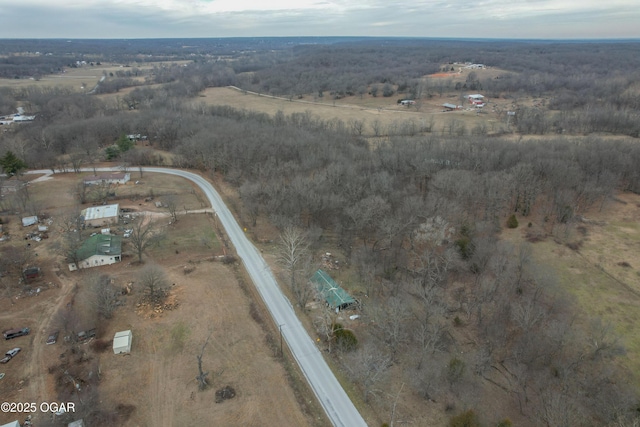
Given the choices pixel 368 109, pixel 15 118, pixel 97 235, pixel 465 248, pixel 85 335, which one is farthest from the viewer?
pixel 368 109

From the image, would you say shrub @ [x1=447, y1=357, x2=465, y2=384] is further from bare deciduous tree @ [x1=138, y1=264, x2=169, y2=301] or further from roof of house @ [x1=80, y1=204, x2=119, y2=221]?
roof of house @ [x1=80, y1=204, x2=119, y2=221]

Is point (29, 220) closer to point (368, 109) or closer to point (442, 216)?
point (442, 216)

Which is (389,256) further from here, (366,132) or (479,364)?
(366,132)

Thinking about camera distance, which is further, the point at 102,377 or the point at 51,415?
the point at 102,377

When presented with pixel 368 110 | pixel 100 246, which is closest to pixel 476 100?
pixel 368 110

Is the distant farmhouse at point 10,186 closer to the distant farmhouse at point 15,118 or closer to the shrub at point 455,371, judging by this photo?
the distant farmhouse at point 15,118

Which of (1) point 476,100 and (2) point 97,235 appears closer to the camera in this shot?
(2) point 97,235

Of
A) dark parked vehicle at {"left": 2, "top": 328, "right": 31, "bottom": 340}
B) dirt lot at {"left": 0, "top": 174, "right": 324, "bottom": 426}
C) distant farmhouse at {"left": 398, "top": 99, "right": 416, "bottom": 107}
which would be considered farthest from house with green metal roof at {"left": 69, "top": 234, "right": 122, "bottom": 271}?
distant farmhouse at {"left": 398, "top": 99, "right": 416, "bottom": 107}

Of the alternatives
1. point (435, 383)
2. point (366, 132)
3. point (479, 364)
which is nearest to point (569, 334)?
point (479, 364)
